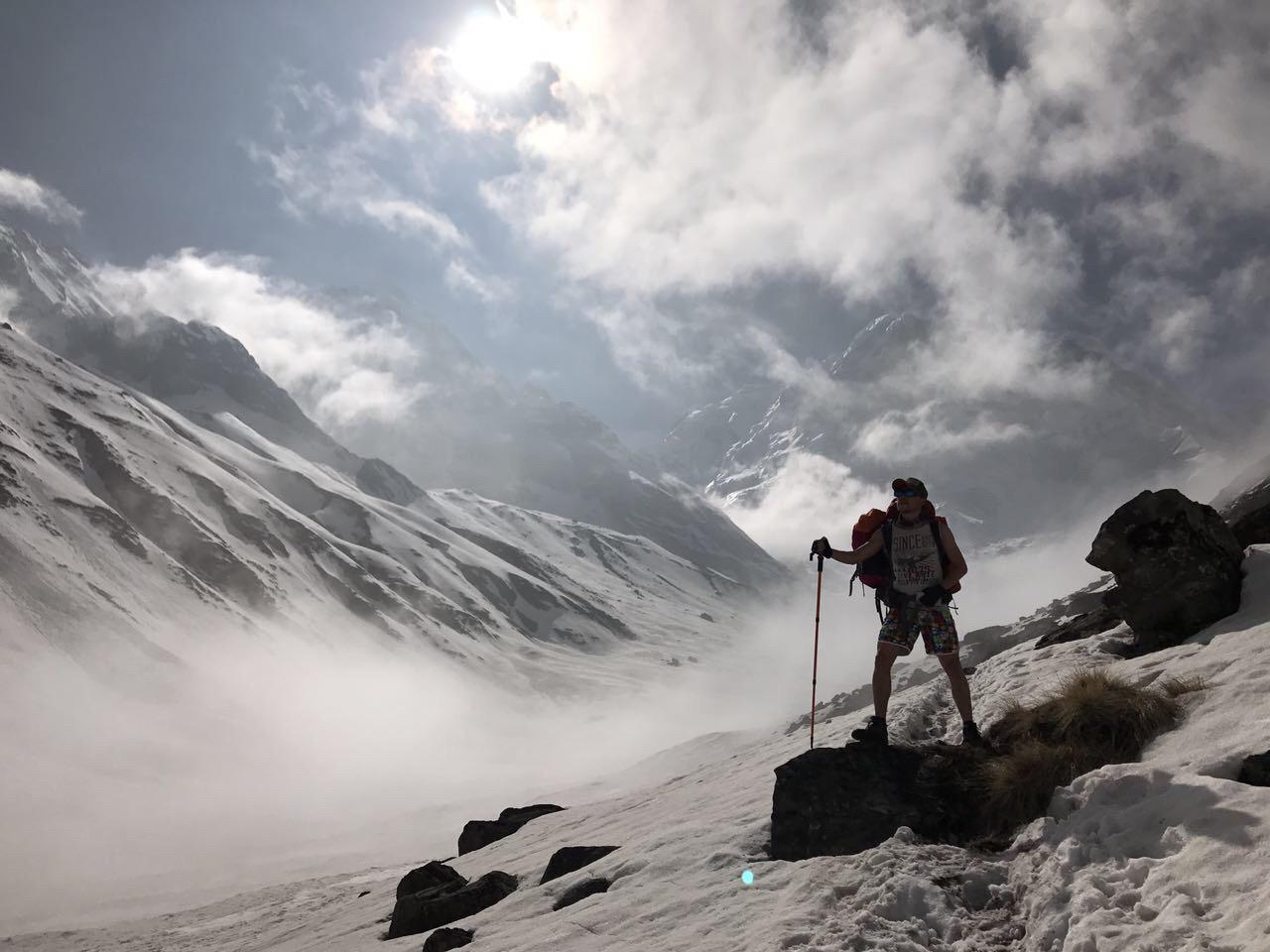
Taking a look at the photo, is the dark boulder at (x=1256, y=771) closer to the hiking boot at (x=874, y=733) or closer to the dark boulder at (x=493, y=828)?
the hiking boot at (x=874, y=733)

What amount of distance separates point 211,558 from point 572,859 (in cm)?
11840

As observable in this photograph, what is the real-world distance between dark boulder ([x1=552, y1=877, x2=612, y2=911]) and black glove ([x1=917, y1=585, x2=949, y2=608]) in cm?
477

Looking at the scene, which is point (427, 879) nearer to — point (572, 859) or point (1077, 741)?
point (572, 859)

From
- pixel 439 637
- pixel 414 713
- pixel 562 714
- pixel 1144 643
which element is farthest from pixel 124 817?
pixel 439 637

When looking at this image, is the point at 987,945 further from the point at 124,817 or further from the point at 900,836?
the point at 124,817

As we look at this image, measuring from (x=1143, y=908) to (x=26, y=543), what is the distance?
105 m

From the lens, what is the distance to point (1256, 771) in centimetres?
527

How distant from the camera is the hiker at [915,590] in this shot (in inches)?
324

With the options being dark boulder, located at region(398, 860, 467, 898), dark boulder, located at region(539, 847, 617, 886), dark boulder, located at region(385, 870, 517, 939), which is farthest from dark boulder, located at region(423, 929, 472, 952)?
dark boulder, located at region(398, 860, 467, 898)

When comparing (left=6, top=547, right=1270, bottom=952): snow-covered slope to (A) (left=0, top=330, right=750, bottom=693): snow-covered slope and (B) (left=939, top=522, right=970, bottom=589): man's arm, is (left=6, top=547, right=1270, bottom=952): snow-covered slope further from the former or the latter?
(A) (left=0, top=330, right=750, bottom=693): snow-covered slope

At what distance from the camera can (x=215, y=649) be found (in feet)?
301

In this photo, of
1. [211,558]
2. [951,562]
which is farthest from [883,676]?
[211,558]

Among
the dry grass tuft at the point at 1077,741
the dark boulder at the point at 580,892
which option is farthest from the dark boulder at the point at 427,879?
the dry grass tuft at the point at 1077,741

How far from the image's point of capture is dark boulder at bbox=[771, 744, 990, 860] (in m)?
6.88
